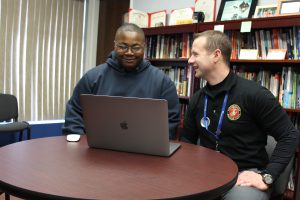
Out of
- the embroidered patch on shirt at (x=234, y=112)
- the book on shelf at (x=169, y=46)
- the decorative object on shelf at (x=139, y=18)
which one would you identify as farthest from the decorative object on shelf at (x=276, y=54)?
the decorative object on shelf at (x=139, y=18)

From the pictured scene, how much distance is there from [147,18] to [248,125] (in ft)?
7.68

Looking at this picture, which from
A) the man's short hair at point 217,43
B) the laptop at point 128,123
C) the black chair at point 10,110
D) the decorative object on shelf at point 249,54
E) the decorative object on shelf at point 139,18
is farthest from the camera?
the black chair at point 10,110

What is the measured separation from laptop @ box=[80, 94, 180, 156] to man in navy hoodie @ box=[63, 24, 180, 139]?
51 centimetres

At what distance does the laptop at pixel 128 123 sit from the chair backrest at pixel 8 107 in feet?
9.06

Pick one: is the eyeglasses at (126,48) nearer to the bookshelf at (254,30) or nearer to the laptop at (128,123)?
the laptop at (128,123)

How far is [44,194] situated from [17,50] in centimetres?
351

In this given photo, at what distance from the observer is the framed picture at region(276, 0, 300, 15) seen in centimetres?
245

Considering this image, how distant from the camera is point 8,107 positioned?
12.0 ft

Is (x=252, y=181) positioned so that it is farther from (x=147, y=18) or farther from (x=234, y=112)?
(x=147, y=18)

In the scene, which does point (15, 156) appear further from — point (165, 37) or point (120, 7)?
point (120, 7)

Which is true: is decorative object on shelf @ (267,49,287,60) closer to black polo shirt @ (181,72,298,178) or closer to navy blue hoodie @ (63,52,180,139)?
black polo shirt @ (181,72,298,178)

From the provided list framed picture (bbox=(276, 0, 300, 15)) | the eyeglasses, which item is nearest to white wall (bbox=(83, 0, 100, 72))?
framed picture (bbox=(276, 0, 300, 15))

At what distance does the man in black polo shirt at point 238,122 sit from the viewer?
138 centimetres

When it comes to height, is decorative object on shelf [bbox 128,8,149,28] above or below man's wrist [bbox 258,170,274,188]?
above
